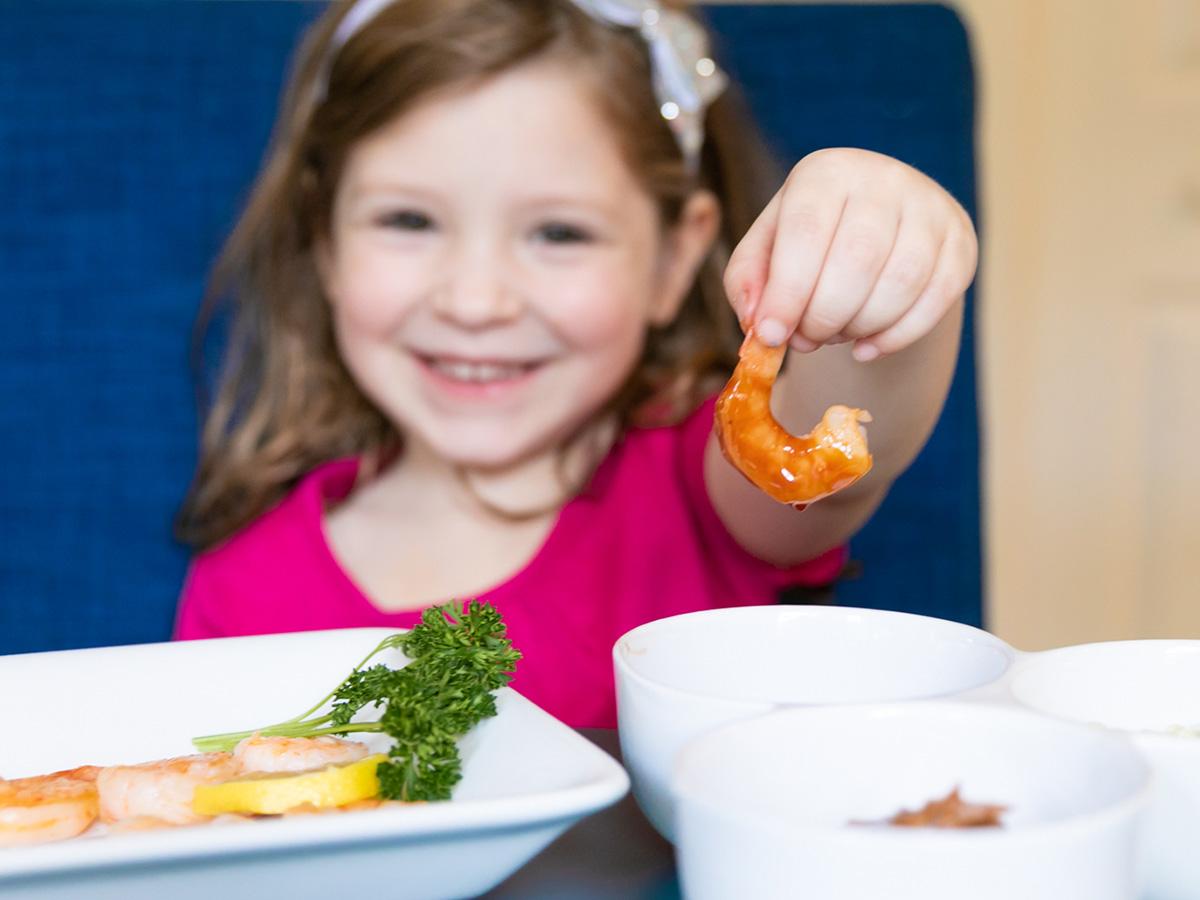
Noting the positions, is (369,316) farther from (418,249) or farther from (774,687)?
(774,687)

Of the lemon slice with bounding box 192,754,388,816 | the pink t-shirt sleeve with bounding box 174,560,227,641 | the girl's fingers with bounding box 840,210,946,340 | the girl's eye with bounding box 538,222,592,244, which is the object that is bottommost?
the pink t-shirt sleeve with bounding box 174,560,227,641

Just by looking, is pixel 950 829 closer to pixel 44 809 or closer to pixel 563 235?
pixel 44 809

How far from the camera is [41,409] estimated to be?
1667 millimetres

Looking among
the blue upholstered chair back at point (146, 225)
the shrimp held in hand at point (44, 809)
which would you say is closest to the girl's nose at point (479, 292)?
the blue upholstered chair back at point (146, 225)

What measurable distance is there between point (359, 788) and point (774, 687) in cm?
23

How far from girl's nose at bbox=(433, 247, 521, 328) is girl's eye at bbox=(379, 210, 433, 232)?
Answer: 7cm

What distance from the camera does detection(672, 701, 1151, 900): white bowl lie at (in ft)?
1.20

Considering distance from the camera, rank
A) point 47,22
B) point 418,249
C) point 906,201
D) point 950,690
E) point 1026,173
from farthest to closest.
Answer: point 1026,173
point 47,22
point 418,249
point 906,201
point 950,690

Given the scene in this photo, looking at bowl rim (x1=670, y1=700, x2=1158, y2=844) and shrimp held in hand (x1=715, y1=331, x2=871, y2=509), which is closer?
bowl rim (x1=670, y1=700, x2=1158, y2=844)

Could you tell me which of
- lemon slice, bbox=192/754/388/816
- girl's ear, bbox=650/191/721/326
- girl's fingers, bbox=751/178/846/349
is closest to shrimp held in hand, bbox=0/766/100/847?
lemon slice, bbox=192/754/388/816

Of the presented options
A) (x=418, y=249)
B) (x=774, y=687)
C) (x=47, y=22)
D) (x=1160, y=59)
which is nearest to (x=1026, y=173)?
(x=1160, y=59)

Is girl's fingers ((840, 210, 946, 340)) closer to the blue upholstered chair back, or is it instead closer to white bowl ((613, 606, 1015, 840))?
white bowl ((613, 606, 1015, 840))

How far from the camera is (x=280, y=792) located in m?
0.59

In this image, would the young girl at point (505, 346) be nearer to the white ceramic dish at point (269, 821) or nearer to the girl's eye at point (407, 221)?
the girl's eye at point (407, 221)
